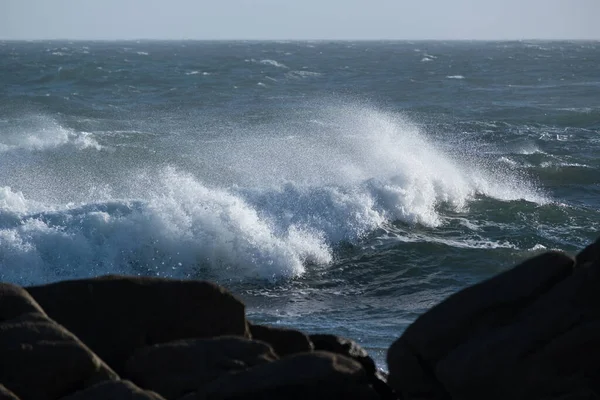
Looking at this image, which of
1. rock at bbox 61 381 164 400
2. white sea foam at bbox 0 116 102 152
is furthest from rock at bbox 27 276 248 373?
white sea foam at bbox 0 116 102 152

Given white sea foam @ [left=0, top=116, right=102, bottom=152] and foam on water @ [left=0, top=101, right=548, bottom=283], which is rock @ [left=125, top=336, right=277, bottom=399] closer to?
foam on water @ [left=0, top=101, right=548, bottom=283]

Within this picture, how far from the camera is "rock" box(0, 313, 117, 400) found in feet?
17.1

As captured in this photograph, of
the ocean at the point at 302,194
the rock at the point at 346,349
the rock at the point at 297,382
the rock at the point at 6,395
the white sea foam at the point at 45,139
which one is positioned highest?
the rock at the point at 297,382

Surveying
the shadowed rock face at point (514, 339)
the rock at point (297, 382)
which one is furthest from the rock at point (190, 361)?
the shadowed rock face at point (514, 339)

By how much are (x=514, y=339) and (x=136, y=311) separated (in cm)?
221

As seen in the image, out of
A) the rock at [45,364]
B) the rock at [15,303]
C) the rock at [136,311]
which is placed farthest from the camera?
the rock at [136,311]

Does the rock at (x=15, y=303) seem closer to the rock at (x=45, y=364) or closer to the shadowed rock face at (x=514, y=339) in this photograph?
the rock at (x=45, y=364)

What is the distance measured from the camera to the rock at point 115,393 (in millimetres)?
4953

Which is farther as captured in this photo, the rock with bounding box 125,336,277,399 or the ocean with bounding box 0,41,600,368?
the ocean with bounding box 0,41,600,368

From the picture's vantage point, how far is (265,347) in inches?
217

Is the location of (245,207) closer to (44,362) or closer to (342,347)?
Result: (342,347)

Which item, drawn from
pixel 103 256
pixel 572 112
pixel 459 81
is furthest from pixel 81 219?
pixel 459 81

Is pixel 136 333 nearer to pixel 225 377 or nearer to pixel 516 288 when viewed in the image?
pixel 225 377

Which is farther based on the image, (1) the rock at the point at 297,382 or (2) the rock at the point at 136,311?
(2) the rock at the point at 136,311
